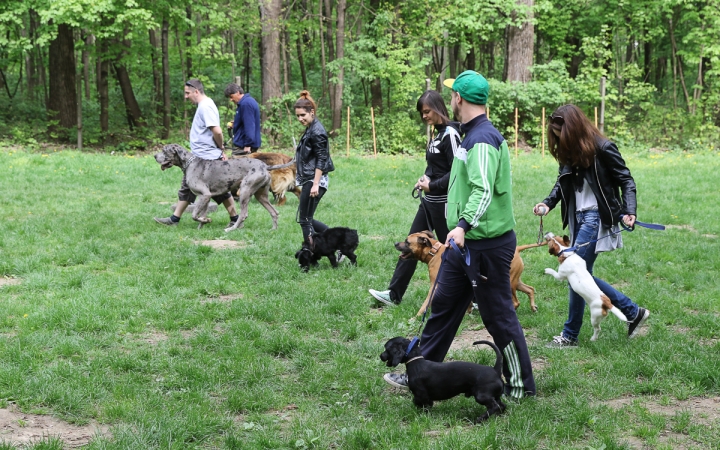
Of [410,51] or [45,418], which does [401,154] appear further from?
[45,418]

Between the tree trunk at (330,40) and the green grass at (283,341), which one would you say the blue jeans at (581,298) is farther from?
the tree trunk at (330,40)

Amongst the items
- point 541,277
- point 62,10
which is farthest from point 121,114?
point 541,277

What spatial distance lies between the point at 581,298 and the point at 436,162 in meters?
1.68

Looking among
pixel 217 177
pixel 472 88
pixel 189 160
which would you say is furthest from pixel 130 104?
pixel 472 88

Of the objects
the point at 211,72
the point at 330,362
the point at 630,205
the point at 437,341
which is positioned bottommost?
the point at 330,362

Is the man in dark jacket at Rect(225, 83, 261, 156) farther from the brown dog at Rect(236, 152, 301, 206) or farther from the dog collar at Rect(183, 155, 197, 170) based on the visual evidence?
the dog collar at Rect(183, 155, 197, 170)

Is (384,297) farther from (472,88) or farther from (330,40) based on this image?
(330,40)

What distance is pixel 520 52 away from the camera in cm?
Result: 2266

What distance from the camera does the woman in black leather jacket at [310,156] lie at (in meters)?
7.47

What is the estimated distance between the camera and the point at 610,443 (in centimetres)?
375

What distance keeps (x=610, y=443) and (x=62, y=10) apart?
60.6 ft

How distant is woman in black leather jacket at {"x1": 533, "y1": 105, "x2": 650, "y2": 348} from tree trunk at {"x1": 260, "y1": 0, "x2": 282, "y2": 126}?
16.9 metres

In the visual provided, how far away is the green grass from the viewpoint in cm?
404

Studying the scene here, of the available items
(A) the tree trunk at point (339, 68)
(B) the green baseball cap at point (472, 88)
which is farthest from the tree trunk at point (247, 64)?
(B) the green baseball cap at point (472, 88)
